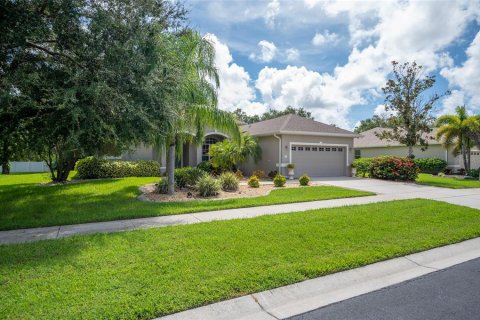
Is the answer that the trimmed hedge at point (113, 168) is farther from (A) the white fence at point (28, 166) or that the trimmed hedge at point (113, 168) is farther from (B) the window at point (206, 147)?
(A) the white fence at point (28, 166)

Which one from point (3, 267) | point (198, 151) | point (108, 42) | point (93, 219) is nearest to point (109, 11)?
point (108, 42)

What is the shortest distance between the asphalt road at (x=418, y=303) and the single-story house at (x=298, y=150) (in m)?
14.4

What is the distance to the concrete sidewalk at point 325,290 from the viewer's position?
3581 millimetres

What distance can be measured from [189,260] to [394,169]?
16.4 metres

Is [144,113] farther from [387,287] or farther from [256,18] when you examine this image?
[256,18]

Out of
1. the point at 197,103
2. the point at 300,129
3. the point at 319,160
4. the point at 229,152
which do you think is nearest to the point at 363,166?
the point at 319,160

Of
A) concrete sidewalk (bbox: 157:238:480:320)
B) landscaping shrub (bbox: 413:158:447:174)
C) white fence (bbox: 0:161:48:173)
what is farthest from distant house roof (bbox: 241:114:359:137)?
white fence (bbox: 0:161:48:173)

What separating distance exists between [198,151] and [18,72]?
14.5m

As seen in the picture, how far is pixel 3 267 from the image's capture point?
4449 millimetres

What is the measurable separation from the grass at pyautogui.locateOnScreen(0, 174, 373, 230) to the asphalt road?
5574mm

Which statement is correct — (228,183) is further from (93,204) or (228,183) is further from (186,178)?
(93,204)

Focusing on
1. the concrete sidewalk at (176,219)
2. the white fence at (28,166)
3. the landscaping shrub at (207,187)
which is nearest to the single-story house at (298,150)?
the landscaping shrub at (207,187)

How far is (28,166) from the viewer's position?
2988 cm

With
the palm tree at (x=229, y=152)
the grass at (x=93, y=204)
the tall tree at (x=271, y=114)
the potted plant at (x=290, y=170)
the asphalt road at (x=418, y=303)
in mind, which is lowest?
the asphalt road at (x=418, y=303)
